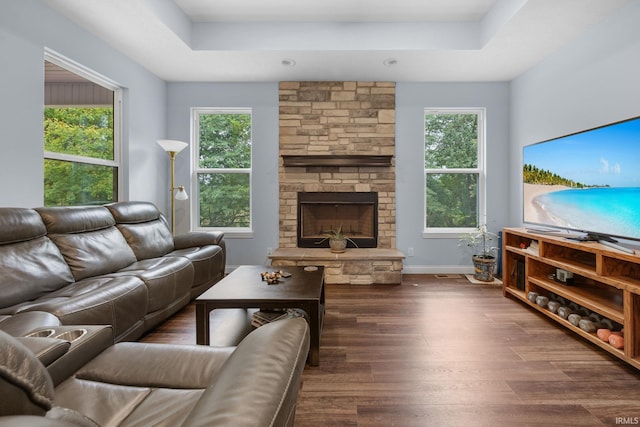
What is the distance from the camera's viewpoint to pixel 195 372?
45.7 inches

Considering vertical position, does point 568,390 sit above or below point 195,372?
below

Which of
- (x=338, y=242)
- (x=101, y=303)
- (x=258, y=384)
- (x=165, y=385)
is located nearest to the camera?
(x=258, y=384)

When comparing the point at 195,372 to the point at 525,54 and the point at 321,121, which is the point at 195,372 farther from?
the point at 525,54

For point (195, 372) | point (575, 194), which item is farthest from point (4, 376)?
point (575, 194)

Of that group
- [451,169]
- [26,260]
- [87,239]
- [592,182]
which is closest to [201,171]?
[87,239]

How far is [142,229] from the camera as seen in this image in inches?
125

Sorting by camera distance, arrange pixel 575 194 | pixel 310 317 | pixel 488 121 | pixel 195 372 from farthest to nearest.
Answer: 1. pixel 488 121
2. pixel 575 194
3. pixel 310 317
4. pixel 195 372

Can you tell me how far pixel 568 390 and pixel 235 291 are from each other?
1959mm

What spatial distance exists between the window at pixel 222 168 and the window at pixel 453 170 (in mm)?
2430

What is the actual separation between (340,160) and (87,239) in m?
2.82

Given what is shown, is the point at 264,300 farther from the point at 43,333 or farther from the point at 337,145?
the point at 337,145

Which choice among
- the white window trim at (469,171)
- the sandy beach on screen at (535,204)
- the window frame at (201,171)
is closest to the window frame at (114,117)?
the window frame at (201,171)

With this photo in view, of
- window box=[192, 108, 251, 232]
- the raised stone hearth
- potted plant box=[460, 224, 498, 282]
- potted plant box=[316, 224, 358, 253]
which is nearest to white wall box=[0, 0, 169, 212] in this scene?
window box=[192, 108, 251, 232]

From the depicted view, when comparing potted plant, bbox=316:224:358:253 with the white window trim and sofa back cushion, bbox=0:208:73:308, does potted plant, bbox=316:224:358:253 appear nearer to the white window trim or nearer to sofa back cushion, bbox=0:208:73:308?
the white window trim
